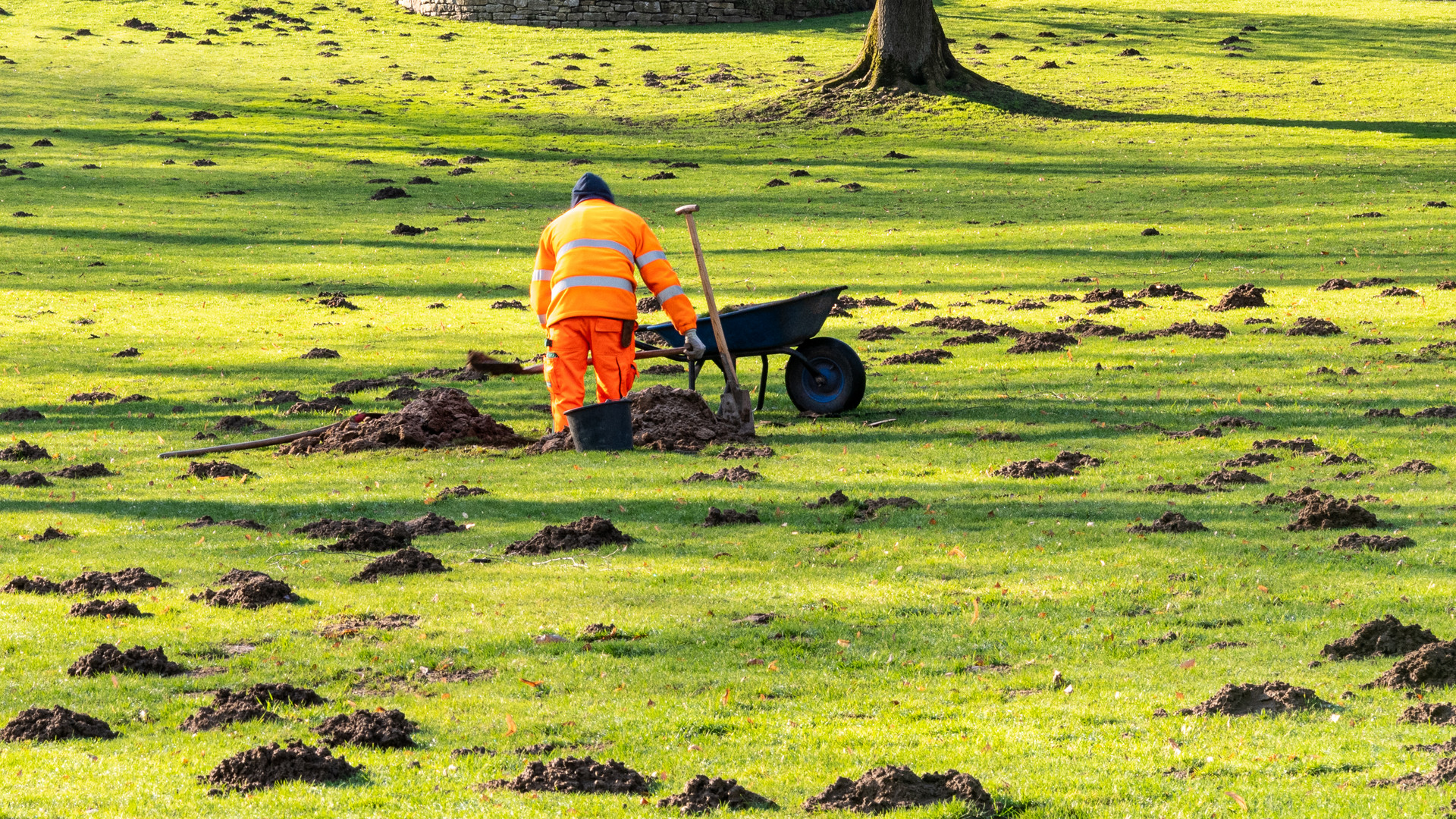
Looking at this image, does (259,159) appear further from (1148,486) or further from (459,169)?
(1148,486)

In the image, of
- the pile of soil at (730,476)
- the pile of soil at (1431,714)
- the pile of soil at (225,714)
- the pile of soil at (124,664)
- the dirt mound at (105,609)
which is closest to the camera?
the pile of soil at (1431,714)

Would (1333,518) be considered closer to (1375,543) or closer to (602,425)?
(1375,543)

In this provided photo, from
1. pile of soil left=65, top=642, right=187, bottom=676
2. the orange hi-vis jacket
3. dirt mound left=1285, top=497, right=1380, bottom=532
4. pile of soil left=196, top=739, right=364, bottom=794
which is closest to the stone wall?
the orange hi-vis jacket

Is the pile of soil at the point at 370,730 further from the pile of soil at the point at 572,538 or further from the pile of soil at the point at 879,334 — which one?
the pile of soil at the point at 879,334

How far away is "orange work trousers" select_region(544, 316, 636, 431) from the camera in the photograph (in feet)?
48.3

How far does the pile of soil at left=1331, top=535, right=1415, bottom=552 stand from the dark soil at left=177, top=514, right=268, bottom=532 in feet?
28.8

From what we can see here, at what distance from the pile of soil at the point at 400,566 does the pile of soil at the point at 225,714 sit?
2657 mm

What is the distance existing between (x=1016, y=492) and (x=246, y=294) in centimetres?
1807

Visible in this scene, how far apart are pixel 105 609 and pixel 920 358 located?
1219 cm

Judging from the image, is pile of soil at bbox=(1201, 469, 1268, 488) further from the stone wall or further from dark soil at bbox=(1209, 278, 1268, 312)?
the stone wall

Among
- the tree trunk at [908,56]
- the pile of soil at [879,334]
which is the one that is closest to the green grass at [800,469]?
the pile of soil at [879,334]

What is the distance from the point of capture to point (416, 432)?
52.3ft

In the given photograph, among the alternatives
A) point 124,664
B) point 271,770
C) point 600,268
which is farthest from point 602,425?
point 271,770

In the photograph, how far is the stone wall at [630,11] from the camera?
2467 inches
